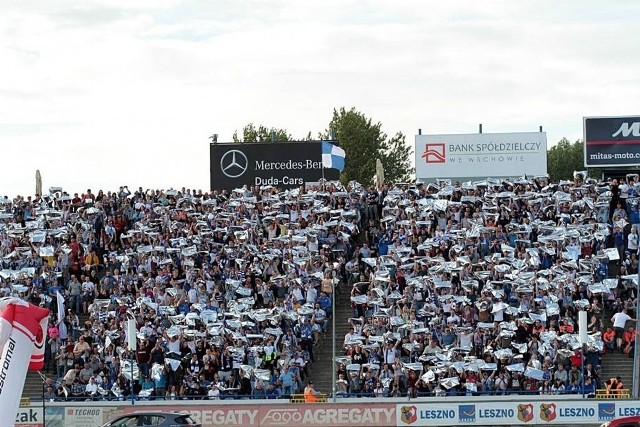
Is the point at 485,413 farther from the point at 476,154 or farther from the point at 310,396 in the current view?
the point at 476,154

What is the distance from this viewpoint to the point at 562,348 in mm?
35094

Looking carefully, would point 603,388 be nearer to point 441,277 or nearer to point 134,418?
point 441,277

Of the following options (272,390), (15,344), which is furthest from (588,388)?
(15,344)

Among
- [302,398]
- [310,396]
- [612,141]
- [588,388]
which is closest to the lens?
[588,388]

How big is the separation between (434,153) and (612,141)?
973 centimetres

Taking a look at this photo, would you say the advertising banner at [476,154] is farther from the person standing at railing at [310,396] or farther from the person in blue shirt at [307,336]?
the person standing at railing at [310,396]

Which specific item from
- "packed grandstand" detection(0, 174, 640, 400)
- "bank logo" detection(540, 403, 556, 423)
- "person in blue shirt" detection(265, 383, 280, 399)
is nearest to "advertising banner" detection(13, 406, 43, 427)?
"packed grandstand" detection(0, 174, 640, 400)

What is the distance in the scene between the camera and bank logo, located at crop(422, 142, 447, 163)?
59.0 m

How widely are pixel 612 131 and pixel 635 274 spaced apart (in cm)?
1518

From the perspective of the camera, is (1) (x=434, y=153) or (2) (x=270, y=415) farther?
(1) (x=434, y=153)

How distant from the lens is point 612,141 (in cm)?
5241

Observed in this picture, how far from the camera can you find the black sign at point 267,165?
5591 cm

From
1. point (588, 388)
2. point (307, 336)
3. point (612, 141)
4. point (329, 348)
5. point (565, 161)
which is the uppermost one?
point (565, 161)

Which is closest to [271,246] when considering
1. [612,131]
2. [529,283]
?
[529,283]
